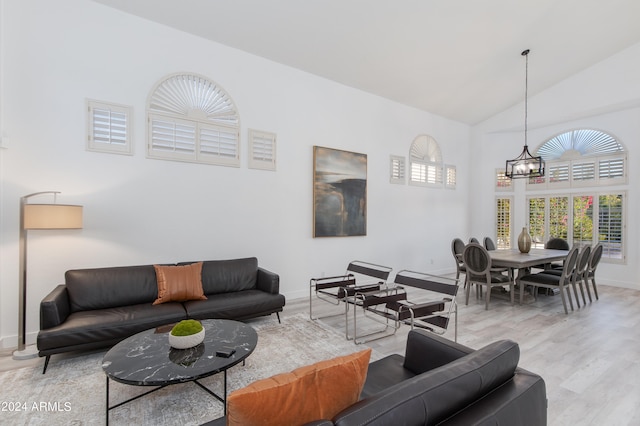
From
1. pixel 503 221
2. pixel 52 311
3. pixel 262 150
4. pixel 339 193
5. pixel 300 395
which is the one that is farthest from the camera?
pixel 503 221

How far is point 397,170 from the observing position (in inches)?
266

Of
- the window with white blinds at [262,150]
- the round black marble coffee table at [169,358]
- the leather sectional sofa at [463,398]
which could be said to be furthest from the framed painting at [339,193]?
the leather sectional sofa at [463,398]

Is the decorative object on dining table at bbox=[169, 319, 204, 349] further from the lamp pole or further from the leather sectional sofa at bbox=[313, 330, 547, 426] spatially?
the lamp pole

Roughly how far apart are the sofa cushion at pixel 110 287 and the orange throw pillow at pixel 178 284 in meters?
0.15

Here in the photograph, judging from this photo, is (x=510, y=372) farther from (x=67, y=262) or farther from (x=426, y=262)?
(x=426, y=262)

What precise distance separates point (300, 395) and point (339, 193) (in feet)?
15.8

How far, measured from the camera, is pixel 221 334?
103 inches

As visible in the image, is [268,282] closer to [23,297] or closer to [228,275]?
[228,275]

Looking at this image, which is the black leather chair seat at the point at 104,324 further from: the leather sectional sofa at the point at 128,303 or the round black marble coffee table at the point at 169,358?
the round black marble coffee table at the point at 169,358

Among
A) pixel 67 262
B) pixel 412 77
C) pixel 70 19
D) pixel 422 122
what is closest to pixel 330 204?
pixel 412 77

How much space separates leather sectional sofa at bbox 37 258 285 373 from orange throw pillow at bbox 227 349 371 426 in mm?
2622

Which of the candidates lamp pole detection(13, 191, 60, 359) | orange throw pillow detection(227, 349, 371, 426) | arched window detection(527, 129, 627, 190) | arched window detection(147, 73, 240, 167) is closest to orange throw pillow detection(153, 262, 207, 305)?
lamp pole detection(13, 191, 60, 359)

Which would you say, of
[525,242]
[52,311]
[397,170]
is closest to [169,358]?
[52,311]

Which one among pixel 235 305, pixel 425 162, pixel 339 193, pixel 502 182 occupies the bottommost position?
pixel 235 305
